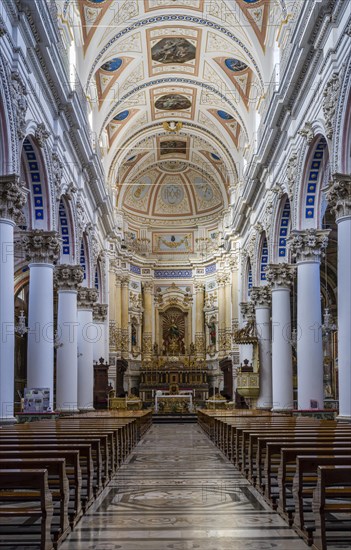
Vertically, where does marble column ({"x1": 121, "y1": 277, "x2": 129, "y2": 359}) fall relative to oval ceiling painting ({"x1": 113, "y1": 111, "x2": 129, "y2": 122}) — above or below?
below

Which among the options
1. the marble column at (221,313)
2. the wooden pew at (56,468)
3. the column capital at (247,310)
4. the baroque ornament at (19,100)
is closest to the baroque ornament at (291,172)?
the baroque ornament at (19,100)

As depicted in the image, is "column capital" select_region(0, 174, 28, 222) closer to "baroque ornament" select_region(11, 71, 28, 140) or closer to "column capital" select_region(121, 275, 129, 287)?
"baroque ornament" select_region(11, 71, 28, 140)

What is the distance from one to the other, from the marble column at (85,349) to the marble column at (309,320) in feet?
33.2

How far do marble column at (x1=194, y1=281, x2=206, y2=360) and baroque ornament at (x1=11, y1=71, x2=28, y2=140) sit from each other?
27647mm

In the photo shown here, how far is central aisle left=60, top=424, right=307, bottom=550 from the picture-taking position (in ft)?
18.1

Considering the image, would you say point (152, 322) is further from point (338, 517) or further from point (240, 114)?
point (338, 517)

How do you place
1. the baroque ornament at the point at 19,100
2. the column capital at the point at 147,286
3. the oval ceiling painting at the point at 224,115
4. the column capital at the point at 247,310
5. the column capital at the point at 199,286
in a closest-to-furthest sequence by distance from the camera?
the baroque ornament at the point at 19,100, the column capital at the point at 247,310, the oval ceiling painting at the point at 224,115, the column capital at the point at 199,286, the column capital at the point at 147,286

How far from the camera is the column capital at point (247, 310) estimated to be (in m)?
28.6

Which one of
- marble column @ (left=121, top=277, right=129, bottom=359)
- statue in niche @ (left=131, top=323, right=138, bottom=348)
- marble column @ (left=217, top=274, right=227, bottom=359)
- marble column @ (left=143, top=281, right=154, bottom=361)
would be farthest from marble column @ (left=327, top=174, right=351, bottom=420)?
marble column @ (left=143, top=281, right=154, bottom=361)

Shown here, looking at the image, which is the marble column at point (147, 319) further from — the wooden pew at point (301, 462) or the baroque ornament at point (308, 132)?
the wooden pew at point (301, 462)

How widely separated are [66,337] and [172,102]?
1524cm

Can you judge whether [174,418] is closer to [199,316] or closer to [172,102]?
[199,316]

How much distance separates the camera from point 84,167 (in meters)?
23.5

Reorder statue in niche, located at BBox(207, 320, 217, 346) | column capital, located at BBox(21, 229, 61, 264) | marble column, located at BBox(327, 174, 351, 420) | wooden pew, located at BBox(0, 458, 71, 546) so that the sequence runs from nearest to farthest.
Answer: wooden pew, located at BBox(0, 458, 71, 546) → marble column, located at BBox(327, 174, 351, 420) → column capital, located at BBox(21, 229, 61, 264) → statue in niche, located at BBox(207, 320, 217, 346)
